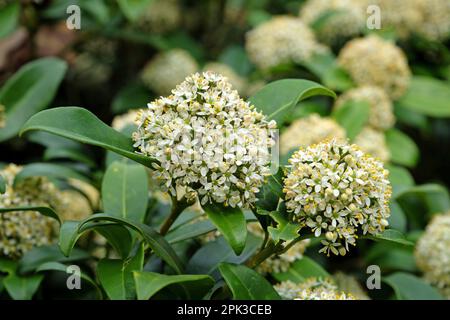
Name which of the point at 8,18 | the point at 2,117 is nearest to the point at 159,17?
the point at 8,18

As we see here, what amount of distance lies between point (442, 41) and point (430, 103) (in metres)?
0.53

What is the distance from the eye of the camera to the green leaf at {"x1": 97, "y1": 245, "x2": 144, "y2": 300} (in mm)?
1353

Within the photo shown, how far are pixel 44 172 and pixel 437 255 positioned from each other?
3.72ft

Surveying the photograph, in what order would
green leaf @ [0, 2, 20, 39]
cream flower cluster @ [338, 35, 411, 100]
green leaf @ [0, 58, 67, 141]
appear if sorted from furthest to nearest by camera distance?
cream flower cluster @ [338, 35, 411, 100] < green leaf @ [0, 2, 20, 39] < green leaf @ [0, 58, 67, 141]

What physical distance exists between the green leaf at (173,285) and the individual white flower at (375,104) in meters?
1.18

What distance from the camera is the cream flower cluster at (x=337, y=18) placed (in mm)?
2838

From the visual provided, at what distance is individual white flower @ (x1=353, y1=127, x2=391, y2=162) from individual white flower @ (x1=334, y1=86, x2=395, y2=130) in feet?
0.26

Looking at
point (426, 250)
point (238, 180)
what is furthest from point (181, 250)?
point (426, 250)

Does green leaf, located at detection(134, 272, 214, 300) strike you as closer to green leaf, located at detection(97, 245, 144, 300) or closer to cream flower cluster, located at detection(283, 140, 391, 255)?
green leaf, located at detection(97, 245, 144, 300)

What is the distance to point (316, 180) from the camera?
1.29 m

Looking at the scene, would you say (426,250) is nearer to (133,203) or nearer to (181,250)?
(181,250)

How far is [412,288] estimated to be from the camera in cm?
187

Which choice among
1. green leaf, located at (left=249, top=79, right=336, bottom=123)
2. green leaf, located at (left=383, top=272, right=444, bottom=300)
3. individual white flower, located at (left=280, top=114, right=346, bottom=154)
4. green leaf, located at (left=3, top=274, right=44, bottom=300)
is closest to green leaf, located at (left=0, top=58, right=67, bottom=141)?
green leaf, located at (left=3, top=274, right=44, bottom=300)
